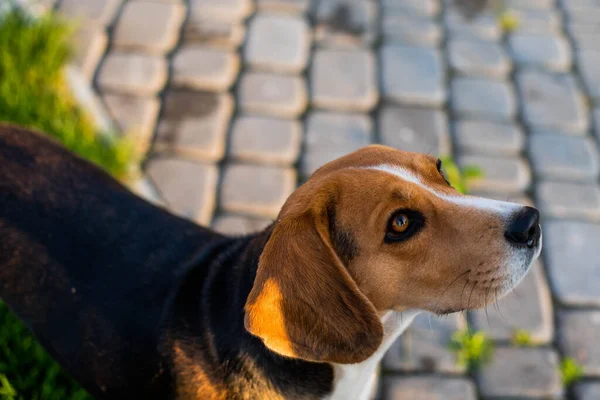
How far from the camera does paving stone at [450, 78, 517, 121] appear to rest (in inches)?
208

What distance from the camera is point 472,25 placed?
5.99m

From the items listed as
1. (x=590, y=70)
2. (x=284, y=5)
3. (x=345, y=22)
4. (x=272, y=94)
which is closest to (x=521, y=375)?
(x=272, y=94)

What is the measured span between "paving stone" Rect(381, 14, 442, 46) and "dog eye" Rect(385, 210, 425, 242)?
3.57 m

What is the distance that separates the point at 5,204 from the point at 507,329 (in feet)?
10.1

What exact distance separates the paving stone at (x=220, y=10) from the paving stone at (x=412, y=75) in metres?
1.42

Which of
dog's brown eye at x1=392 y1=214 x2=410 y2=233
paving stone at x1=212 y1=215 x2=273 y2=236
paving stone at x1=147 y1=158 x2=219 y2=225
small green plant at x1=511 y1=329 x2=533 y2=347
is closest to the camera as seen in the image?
dog's brown eye at x1=392 y1=214 x2=410 y2=233

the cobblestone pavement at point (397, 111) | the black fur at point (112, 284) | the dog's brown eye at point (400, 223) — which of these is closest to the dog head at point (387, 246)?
the dog's brown eye at point (400, 223)

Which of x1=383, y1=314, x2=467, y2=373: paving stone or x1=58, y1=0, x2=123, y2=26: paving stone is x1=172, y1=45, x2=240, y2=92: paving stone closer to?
x1=58, y1=0, x2=123, y2=26: paving stone

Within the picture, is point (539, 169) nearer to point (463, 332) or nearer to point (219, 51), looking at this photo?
point (463, 332)

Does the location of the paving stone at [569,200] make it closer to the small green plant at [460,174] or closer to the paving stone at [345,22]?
the small green plant at [460,174]

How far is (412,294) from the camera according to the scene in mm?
2652

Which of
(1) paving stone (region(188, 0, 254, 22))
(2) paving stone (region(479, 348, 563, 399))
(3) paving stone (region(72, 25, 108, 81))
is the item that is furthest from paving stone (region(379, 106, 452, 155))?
(3) paving stone (region(72, 25, 108, 81))

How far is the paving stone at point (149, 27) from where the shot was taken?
565cm

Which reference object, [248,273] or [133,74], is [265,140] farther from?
[248,273]
